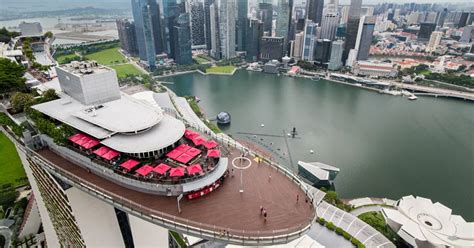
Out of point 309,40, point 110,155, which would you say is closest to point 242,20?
point 309,40

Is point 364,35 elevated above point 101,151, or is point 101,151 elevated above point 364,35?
point 364,35

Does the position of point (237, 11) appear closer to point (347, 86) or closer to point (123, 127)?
point (347, 86)

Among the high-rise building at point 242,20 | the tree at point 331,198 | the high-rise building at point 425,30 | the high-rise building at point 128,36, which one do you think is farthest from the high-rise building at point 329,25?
the tree at point 331,198

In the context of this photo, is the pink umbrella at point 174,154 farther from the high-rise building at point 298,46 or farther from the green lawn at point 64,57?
the green lawn at point 64,57

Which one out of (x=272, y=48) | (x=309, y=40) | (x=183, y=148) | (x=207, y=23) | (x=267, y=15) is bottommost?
(x=272, y=48)

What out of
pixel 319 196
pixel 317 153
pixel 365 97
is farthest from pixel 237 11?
pixel 319 196

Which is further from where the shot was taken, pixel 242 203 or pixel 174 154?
pixel 174 154

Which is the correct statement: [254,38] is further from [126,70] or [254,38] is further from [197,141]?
[197,141]
